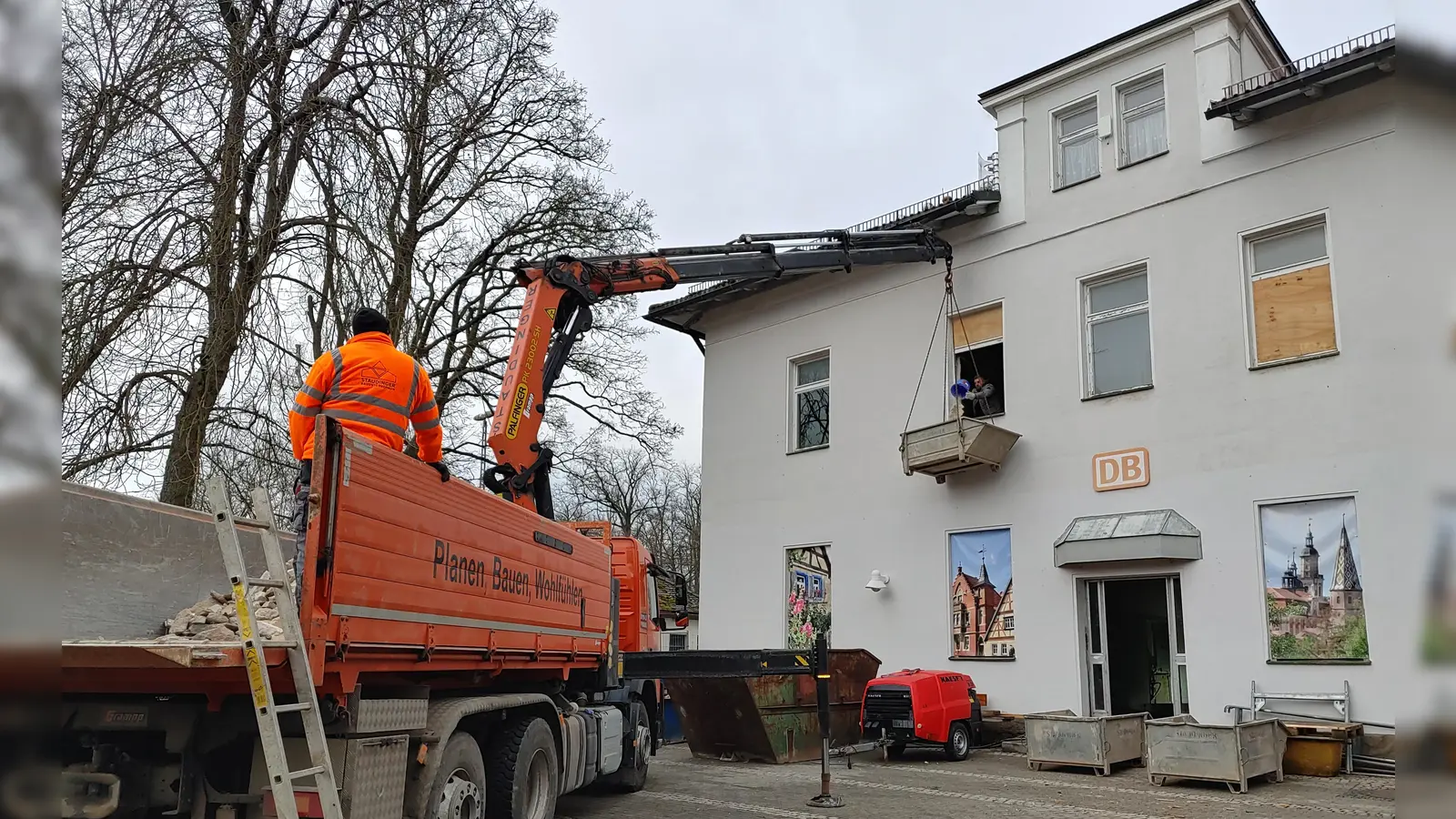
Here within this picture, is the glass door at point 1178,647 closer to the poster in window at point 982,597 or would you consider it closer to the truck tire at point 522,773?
the poster in window at point 982,597

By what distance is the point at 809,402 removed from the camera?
19.4 m

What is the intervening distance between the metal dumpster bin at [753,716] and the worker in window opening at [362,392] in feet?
23.5

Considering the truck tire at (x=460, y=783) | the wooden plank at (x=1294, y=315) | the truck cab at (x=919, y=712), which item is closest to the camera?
the truck tire at (x=460, y=783)

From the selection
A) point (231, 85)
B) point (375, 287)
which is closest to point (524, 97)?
point (375, 287)

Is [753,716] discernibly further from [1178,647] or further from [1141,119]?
[1141,119]

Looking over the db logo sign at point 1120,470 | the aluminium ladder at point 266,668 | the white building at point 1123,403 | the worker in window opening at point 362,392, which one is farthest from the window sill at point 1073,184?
the aluminium ladder at point 266,668

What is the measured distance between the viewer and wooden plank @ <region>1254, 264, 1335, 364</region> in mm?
13008

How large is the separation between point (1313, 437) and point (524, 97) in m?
12.7

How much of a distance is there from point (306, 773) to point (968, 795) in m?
7.68

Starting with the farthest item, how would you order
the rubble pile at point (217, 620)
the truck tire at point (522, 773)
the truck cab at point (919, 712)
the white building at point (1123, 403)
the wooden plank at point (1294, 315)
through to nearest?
the truck cab at point (919, 712) < the wooden plank at point (1294, 315) < the white building at point (1123, 403) < the truck tire at point (522, 773) < the rubble pile at point (217, 620)

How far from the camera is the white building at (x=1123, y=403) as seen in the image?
42.0 feet

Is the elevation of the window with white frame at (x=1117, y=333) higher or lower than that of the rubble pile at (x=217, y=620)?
higher

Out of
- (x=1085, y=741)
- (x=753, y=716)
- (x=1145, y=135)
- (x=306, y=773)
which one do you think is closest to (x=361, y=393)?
(x=306, y=773)

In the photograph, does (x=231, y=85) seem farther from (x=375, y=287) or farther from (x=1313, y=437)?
(x=1313, y=437)
